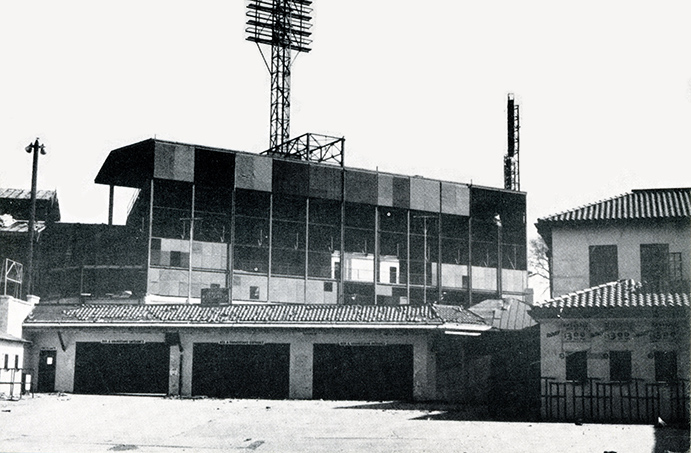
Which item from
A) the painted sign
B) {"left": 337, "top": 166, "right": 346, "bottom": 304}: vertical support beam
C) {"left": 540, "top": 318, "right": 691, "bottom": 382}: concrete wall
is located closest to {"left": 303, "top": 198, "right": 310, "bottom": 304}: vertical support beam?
{"left": 337, "top": 166, "right": 346, "bottom": 304}: vertical support beam

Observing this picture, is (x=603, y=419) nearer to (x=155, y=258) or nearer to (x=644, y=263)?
(x=644, y=263)

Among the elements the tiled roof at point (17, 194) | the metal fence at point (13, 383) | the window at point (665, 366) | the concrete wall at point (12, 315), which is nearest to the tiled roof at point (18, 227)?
the tiled roof at point (17, 194)

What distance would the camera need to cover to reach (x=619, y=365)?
2656 cm

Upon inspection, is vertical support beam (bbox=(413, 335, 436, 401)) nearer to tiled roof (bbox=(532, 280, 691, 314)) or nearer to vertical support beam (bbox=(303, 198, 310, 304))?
tiled roof (bbox=(532, 280, 691, 314))

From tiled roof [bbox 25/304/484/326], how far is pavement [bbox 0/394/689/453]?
16.0 ft

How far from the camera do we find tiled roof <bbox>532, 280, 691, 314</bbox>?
26.2m

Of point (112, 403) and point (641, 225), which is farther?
point (641, 225)

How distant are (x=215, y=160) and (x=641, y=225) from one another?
22756 mm

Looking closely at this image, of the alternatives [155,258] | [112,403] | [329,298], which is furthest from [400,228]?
[112,403]

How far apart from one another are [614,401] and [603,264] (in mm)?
8494

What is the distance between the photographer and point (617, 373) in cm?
2655

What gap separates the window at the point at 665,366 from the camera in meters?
25.9

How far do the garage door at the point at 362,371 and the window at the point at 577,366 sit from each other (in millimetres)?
7308

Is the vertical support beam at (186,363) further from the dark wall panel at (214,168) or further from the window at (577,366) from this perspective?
the window at (577,366)
